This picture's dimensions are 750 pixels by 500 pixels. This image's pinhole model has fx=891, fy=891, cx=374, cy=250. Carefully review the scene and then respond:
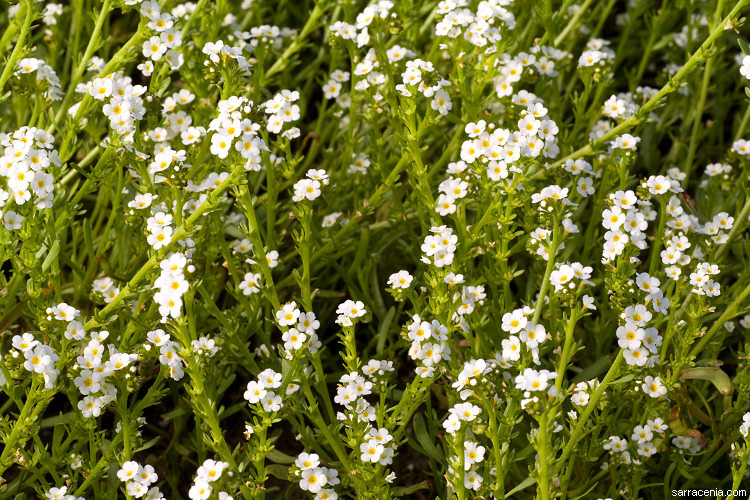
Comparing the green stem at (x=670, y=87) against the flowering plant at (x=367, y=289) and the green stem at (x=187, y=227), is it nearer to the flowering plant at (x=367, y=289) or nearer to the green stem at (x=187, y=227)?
the flowering plant at (x=367, y=289)

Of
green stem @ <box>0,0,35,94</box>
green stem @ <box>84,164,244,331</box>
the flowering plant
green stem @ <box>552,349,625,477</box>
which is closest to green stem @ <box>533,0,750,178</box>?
the flowering plant

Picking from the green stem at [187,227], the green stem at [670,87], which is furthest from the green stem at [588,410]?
the green stem at [187,227]

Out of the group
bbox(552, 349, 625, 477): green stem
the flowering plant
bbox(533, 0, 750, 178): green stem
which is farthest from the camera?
bbox(533, 0, 750, 178): green stem

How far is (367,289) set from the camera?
14.8 ft

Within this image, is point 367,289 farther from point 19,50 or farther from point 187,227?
point 19,50

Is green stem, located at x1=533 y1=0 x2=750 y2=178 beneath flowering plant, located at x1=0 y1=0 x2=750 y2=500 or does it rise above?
above

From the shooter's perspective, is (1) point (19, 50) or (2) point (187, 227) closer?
(2) point (187, 227)

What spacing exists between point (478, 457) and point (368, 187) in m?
1.72

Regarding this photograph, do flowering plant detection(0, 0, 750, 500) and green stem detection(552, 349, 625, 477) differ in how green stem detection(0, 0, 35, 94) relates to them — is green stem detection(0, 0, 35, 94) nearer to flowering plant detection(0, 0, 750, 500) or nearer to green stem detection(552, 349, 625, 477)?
flowering plant detection(0, 0, 750, 500)

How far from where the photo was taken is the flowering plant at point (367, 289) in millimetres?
3387

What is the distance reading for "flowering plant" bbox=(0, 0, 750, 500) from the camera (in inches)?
133

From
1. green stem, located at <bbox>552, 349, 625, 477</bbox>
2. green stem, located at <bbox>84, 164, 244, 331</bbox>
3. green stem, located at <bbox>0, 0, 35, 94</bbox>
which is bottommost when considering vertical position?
green stem, located at <bbox>552, 349, 625, 477</bbox>

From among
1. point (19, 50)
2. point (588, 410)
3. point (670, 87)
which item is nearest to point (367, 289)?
point (588, 410)

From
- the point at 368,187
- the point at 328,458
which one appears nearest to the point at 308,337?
the point at 328,458
